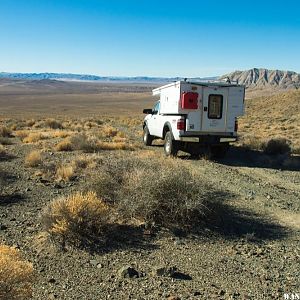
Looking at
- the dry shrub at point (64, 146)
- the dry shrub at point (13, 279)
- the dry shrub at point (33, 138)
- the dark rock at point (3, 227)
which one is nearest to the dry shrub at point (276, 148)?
the dry shrub at point (64, 146)

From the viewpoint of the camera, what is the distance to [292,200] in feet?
32.5

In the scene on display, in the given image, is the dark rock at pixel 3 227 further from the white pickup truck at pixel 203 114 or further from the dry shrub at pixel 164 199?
the white pickup truck at pixel 203 114

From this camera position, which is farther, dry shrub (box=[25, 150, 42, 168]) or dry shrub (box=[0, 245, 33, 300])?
dry shrub (box=[25, 150, 42, 168])

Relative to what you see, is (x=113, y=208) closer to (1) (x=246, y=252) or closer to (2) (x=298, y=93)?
(1) (x=246, y=252)

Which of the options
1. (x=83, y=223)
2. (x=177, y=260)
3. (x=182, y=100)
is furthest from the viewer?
(x=182, y=100)

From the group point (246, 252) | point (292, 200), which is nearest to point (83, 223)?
point (246, 252)

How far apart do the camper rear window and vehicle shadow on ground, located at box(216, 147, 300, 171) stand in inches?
61.8

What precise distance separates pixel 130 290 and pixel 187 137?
10255mm

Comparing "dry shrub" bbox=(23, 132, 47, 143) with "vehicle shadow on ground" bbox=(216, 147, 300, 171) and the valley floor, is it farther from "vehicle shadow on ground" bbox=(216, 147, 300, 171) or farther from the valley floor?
the valley floor

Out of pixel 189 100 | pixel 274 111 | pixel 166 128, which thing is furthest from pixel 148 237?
pixel 274 111

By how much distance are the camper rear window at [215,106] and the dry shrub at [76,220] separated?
351 inches

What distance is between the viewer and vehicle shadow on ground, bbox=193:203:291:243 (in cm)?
735

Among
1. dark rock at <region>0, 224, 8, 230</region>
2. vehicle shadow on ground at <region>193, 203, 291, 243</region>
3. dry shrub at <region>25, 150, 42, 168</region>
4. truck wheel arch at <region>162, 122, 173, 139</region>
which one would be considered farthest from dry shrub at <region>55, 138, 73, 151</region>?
vehicle shadow on ground at <region>193, 203, 291, 243</region>

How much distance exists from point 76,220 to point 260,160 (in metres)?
10.6
